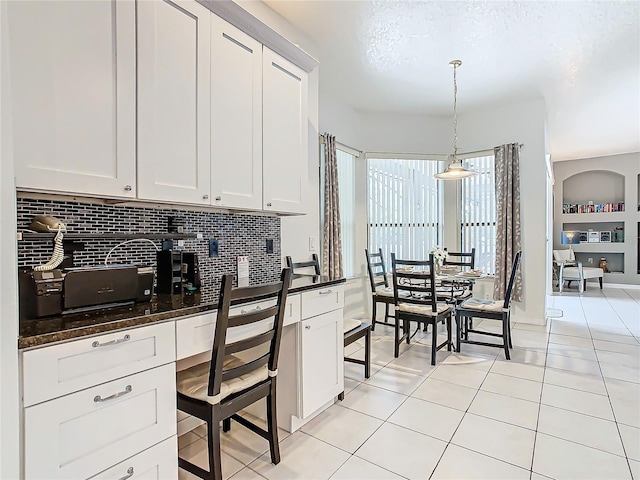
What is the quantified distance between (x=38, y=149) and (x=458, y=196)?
5.17 meters

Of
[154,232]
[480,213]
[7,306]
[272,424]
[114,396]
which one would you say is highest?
[480,213]

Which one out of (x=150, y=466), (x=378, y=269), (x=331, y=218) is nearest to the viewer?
(x=150, y=466)

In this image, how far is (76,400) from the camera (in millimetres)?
1219

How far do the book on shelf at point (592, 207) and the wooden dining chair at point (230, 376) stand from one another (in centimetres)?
1004

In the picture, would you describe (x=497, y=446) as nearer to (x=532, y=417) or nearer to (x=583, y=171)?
(x=532, y=417)

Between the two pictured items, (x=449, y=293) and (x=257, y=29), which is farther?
(x=449, y=293)

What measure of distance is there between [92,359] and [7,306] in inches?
12.7

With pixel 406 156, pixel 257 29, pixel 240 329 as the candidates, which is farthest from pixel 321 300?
pixel 406 156

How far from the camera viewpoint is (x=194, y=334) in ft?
5.20

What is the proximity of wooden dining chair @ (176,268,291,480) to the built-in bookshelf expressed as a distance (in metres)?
9.83

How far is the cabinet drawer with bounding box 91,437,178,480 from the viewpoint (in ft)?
4.35

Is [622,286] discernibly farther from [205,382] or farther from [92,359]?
[92,359]

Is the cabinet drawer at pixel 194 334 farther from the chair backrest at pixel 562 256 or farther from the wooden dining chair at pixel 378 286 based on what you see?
the chair backrest at pixel 562 256

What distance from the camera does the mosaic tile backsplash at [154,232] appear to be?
1.63 metres
